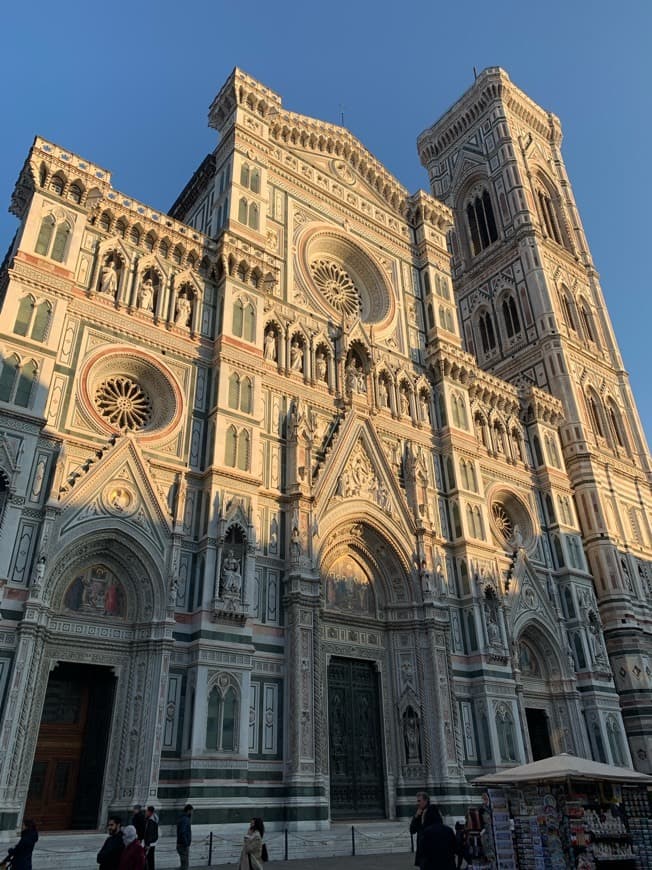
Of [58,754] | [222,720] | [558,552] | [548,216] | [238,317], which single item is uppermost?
[548,216]

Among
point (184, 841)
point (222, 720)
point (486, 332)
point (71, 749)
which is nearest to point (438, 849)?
point (184, 841)

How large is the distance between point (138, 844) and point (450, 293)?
2567 centimetres

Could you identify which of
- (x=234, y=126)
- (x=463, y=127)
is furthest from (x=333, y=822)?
(x=463, y=127)

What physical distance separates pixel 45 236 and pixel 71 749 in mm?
12653

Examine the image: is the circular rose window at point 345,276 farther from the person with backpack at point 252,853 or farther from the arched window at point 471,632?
the person with backpack at point 252,853

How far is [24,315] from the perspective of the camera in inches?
649

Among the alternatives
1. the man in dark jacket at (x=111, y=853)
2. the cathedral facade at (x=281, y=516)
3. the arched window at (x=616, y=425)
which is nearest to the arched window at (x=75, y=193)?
the cathedral facade at (x=281, y=516)

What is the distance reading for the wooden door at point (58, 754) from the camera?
1384 cm

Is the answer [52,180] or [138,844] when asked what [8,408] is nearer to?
[52,180]

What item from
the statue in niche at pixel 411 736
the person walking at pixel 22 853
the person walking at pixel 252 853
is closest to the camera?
the person walking at pixel 22 853

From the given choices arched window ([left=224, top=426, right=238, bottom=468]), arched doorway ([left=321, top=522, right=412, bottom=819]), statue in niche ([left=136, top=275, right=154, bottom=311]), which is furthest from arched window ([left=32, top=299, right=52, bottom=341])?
arched doorway ([left=321, top=522, right=412, bottom=819])

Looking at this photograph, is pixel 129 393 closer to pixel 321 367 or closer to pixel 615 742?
pixel 321 367

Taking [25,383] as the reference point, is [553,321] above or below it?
above

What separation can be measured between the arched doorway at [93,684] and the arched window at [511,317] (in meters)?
27.1
